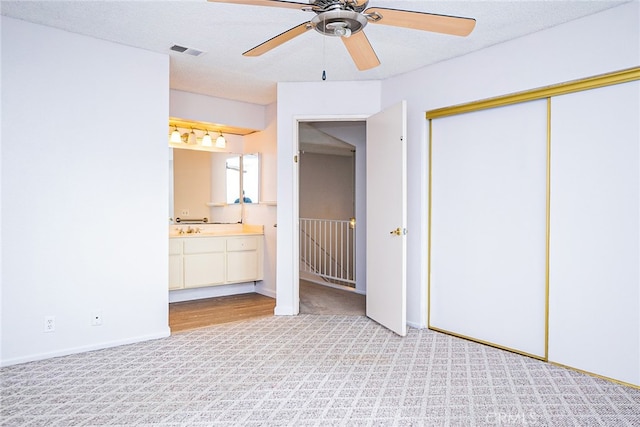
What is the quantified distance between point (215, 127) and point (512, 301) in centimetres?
394

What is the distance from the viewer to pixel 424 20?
2.12 metres

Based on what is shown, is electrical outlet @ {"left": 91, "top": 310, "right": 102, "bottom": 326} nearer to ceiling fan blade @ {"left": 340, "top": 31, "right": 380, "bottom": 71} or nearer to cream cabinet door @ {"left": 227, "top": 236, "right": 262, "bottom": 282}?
cream cabinet door @ {"left": 227, "top": 236, "right": 262, "bottom": 282}

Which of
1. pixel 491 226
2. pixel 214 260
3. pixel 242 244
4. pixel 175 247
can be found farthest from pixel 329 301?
pixel 491 226

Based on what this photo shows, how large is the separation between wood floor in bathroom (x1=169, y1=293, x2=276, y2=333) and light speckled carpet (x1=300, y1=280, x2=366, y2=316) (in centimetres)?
44

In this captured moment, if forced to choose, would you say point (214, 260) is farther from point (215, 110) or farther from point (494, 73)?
point (494, 73)

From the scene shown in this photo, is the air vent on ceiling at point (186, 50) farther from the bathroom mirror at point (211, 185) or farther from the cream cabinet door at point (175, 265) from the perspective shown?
the cream cabinet door at point (175, 265)

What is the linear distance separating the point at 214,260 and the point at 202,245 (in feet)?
0.79

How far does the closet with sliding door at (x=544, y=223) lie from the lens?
2.77 meters

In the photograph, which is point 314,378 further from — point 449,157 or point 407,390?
point 449,157

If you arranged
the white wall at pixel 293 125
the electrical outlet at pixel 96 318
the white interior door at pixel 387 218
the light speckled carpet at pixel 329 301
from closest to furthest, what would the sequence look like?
the electrical outlet at pixel 96 318
the white interior door at pixel 387 218
the white wall at pixel 293 125
the light speckled carpet at pixel 329 301

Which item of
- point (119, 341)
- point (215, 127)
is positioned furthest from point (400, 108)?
point (119, 341)

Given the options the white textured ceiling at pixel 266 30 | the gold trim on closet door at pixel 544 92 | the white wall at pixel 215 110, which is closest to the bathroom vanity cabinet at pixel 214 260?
the white wall at pixel 215 110

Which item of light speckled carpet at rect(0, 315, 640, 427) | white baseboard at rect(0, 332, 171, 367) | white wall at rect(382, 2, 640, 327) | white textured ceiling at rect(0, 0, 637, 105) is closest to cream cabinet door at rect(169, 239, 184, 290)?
white baseboard at rect(0, 332, 171, 367)

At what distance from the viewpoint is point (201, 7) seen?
2.81 m
